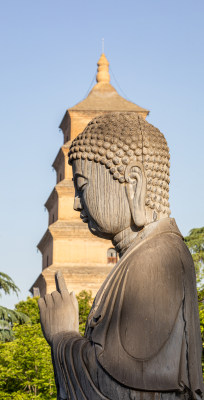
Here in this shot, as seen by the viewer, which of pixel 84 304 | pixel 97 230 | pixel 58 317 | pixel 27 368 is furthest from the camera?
pixel 84 304

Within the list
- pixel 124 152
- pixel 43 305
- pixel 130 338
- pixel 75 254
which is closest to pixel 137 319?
pixel 130 338

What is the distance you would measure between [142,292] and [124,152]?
728 mm

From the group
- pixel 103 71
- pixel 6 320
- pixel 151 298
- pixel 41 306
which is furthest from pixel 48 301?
pixel 103 71

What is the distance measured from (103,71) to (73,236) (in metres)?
12.2

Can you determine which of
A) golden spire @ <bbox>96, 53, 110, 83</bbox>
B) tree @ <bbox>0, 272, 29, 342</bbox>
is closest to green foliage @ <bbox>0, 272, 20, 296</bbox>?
tree @ <bbox>0, 272, 29, 342</bbox>

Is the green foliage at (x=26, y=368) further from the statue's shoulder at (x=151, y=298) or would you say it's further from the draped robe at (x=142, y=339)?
the statue's shoulder at (x=151, y=298)

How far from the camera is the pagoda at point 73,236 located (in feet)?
132

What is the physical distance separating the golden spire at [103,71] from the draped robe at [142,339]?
45.8 metres

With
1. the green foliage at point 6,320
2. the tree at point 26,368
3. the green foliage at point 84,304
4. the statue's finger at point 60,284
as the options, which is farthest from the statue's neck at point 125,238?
the green foliage at point 84,304

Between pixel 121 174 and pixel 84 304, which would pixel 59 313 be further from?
pixel 84 304

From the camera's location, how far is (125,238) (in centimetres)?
371

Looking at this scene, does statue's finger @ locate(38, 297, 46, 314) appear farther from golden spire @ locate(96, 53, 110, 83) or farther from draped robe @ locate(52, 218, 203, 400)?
golden spire @ locate(96, 53, 110, 83)

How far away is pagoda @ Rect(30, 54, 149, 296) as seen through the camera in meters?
40.2

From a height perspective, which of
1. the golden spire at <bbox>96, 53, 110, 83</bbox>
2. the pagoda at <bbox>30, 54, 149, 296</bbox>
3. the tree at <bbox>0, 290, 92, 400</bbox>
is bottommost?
the tree at <bbox>0, 290, 92, 400</bbox>
